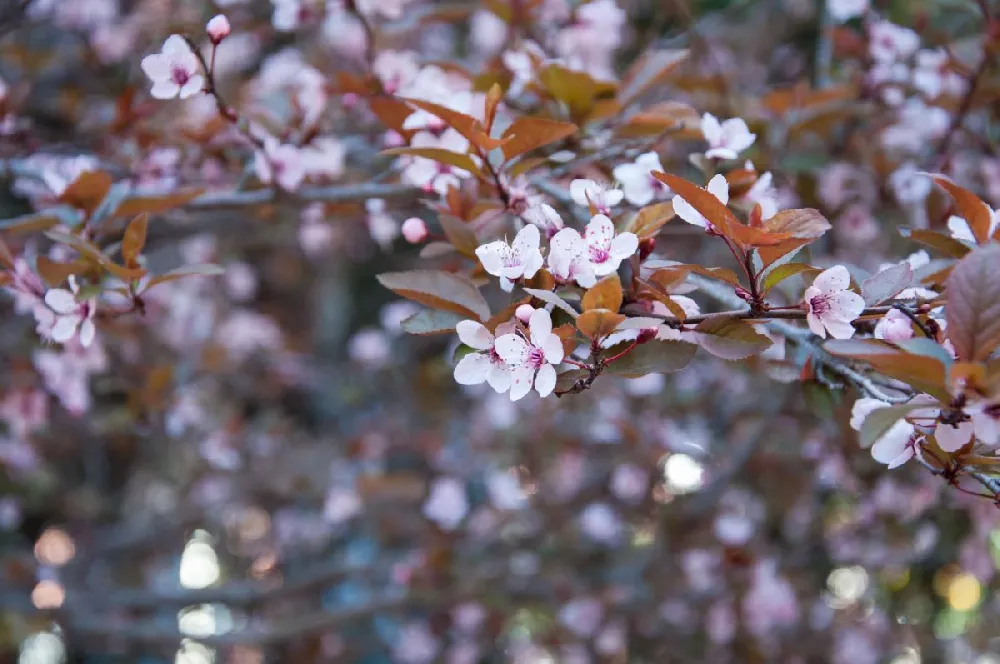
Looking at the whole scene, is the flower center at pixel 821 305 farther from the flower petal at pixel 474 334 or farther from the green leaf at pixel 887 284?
the flower petal at pixel 474 334

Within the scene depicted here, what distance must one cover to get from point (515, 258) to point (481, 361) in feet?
0.37

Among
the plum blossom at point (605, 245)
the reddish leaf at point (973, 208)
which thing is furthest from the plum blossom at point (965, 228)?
the plum blossom at point (605, 245)

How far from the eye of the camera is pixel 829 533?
2.67 m

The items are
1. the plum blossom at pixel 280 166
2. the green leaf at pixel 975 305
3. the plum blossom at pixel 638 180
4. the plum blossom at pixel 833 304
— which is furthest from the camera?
the plum blossom at pixel 280 166

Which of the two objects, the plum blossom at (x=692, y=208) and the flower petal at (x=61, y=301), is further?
the flower petal at (x=61, y=301)

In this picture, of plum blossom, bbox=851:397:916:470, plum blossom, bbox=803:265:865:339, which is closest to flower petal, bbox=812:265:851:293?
plum blossom, bbox=803:265:865:339

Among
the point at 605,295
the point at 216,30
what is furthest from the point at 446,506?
the point at 605,295

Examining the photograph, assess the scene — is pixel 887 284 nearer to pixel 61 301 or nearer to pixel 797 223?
pixel 797 223

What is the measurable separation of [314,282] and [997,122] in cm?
298

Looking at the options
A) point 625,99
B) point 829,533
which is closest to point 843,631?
point 829,533

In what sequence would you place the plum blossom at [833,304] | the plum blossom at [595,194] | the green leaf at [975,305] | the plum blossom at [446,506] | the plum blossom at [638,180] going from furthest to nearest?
the plum blossom at [446,506] → the plum blossom at [638,180] → the plum blossom at [595,194] → the plum blossom at [833,304] → the green leaf at [975,305]

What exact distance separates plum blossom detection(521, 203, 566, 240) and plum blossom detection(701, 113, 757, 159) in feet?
0.84

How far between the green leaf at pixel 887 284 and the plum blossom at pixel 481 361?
36 cm

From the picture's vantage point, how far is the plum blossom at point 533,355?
739 mm
